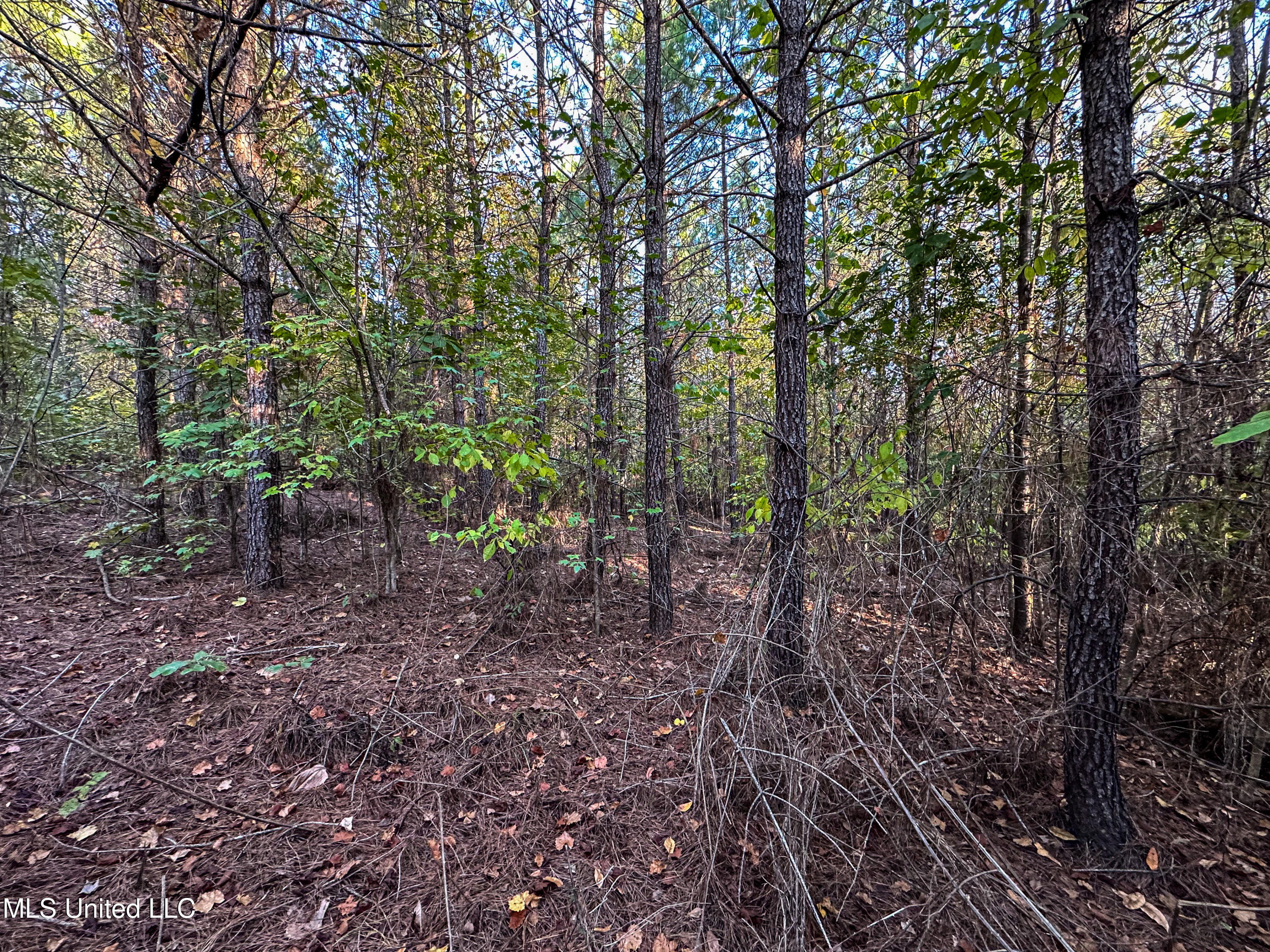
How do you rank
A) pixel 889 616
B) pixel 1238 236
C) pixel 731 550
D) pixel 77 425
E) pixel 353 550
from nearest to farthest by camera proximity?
pixel 1238 236, pixel 889 616, pixel 353 550, pixel 77 425, pixel 731 550

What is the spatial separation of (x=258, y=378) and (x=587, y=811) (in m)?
5.75

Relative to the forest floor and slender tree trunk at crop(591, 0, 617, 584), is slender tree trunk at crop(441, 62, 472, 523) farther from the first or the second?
the forest floor

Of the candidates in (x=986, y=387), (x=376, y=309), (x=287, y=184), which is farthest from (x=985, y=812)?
(x=287, y=184)

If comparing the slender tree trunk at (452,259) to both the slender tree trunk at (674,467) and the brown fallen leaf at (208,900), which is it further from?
the brown fallen leaf at (208,900)

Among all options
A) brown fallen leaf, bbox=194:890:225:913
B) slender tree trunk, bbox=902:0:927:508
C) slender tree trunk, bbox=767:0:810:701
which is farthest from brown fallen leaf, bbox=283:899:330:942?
slender tree trunk, bbox=902:0:927:508

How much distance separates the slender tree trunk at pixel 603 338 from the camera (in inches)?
192

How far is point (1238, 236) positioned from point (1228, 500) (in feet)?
5.27

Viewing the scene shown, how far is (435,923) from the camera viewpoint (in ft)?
7.34

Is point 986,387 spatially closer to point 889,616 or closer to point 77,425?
point 889,616

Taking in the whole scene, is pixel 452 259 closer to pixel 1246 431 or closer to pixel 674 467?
pixel 674 467

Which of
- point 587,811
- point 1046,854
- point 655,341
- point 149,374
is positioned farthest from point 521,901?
point 149,374

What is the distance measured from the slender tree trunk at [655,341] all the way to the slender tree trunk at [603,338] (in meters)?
0.41

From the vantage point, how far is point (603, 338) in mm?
5320

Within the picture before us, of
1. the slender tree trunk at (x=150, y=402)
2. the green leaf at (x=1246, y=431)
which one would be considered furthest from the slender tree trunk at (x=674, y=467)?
the slender tree trunk at (x=150, y=402)
